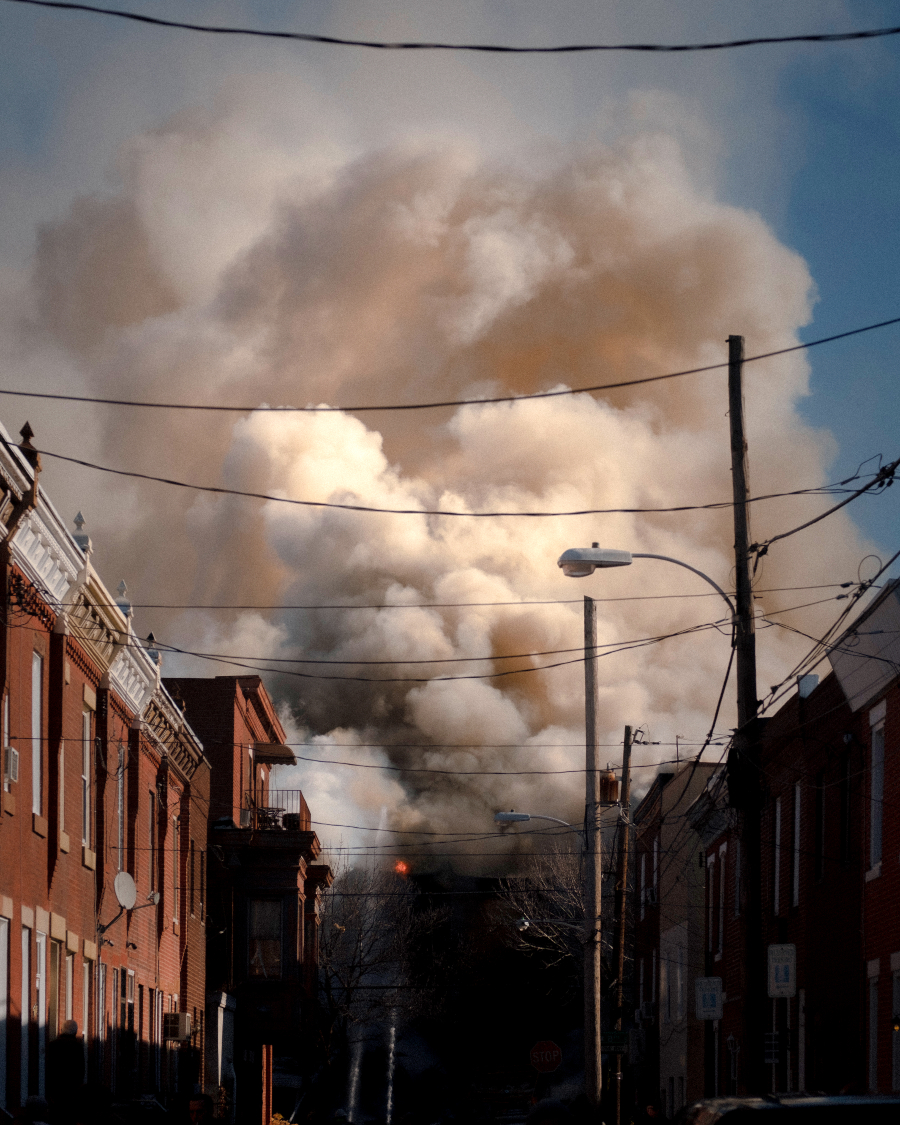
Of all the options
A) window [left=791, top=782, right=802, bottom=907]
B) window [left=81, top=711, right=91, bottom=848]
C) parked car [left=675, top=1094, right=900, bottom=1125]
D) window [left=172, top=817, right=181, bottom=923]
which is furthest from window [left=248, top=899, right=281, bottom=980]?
parked car [left=675, top=1094, right=900, bottom=1125]

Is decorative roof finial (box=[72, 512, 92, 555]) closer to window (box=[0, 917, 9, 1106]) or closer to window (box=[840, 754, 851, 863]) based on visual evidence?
window (box=[0, 917, 9, 1106])

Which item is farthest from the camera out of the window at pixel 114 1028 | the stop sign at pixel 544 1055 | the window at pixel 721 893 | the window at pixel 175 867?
the window at pixel 721 893

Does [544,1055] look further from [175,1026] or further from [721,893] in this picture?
[175,1026]

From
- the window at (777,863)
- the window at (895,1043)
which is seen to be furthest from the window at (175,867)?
the window at (895,1043)

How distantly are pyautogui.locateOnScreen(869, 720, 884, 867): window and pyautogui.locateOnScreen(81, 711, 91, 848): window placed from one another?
11986 mm

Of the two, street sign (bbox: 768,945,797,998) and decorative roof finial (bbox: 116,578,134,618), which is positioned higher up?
decorative roof finial (bbox: 116,578,134,618)

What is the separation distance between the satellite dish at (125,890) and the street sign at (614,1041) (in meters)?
11.1

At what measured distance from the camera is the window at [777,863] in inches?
1095

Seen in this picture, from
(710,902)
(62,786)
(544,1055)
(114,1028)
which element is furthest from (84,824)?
(710,902)

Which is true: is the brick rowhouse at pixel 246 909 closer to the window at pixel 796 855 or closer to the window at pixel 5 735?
the window at pixel 796 855

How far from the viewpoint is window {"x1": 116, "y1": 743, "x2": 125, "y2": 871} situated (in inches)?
1057

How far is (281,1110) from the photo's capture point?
51188mm

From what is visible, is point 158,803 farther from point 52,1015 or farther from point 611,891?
point 611,891

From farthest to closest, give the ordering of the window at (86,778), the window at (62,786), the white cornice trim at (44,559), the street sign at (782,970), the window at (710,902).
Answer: the window at (710,902) → the window at (86,778) → the window at (62,786) → the white cornice trim at (44,559) → the street sign at (782,970)
